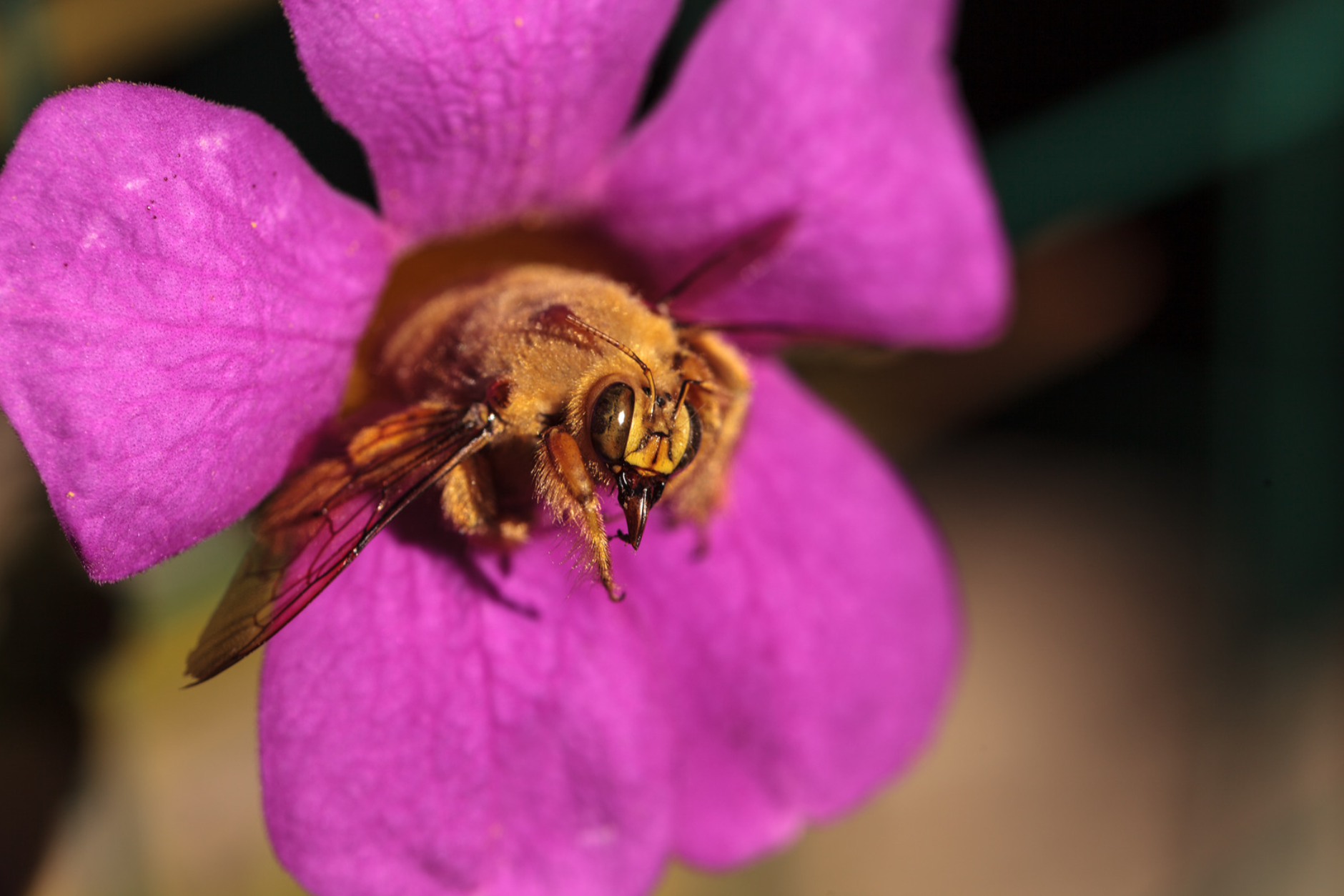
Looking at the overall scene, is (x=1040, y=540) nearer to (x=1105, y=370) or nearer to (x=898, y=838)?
(x=1105, y=370)

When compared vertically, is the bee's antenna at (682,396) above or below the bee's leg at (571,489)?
above

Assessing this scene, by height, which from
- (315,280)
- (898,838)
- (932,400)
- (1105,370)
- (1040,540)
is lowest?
(898,838)

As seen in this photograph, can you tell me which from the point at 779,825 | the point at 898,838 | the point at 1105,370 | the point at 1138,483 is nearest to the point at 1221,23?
the point at 1105,370

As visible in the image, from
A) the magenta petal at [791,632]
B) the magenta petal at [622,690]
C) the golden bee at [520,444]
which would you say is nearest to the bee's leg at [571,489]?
Answer: the golden bee at [520,444]

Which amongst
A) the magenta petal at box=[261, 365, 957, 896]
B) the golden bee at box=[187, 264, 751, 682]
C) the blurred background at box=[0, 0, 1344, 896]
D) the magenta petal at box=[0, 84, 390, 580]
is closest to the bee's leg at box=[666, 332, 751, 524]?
the golden bee at box=[187, 264, 751, 682]

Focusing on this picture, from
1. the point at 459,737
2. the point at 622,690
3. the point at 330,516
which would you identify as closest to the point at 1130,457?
the point at 622,690

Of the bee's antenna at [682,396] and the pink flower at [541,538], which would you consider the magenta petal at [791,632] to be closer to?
the pink flower at [541,538]
